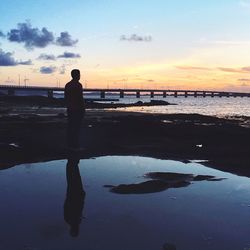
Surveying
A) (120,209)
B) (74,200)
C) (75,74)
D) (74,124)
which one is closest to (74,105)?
(74,124)

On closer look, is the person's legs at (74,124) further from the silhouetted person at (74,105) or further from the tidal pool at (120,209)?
the tidal pool at (120,209)

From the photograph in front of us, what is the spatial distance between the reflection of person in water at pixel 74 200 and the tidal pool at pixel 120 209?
1 cm

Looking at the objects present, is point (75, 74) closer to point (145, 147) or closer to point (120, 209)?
point (145, 147)

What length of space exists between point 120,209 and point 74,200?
1.03 m

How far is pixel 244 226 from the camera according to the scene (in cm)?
641

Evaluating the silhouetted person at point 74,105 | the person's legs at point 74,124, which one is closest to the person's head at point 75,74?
the silhouetted person at point 74,105

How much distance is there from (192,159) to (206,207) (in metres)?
6.20

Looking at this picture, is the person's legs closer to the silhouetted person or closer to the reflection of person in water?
the silhouetted person

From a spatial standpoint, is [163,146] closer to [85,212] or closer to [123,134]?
[123,134]

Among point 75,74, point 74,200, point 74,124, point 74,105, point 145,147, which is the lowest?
point 145,147

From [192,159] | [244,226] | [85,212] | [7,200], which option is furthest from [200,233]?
[192,159]

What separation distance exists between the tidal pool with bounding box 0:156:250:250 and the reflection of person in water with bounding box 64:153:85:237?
1 centimetres

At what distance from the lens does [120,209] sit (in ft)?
23.8

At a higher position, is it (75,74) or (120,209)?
(75,74)
